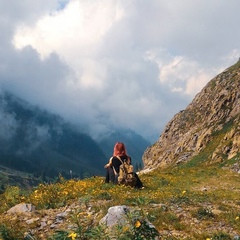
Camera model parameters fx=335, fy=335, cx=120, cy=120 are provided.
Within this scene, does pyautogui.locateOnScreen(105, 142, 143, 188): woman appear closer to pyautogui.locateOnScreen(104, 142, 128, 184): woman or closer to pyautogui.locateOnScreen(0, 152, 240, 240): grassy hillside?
pyautogui.locateOnScreen(104, 142, 128, 184): woman

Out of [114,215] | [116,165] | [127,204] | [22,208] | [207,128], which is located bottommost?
[114,215]

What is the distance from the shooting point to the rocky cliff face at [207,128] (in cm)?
5712

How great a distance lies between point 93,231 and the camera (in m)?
6.51

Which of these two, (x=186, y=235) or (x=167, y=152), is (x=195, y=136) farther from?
(x=186, y=235)

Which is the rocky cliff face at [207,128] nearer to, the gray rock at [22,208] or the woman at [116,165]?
the woman at [116,165]

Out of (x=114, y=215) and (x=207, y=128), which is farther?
(x=207, y=128)

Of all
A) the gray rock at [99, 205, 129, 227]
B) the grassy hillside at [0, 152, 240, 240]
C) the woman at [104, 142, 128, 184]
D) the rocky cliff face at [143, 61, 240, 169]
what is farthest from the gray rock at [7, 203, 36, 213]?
the rocky cliff face at [143, 61, 240, 169]

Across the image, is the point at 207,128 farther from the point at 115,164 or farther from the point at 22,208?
the point at 22,208

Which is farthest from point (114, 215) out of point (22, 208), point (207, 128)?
point (207, 128)

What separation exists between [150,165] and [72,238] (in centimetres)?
8631

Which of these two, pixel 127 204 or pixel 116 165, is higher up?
pixel 116 165

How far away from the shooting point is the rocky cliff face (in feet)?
187

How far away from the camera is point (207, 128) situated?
234ft

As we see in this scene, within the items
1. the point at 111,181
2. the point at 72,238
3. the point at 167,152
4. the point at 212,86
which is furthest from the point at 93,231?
the point at 212,86
